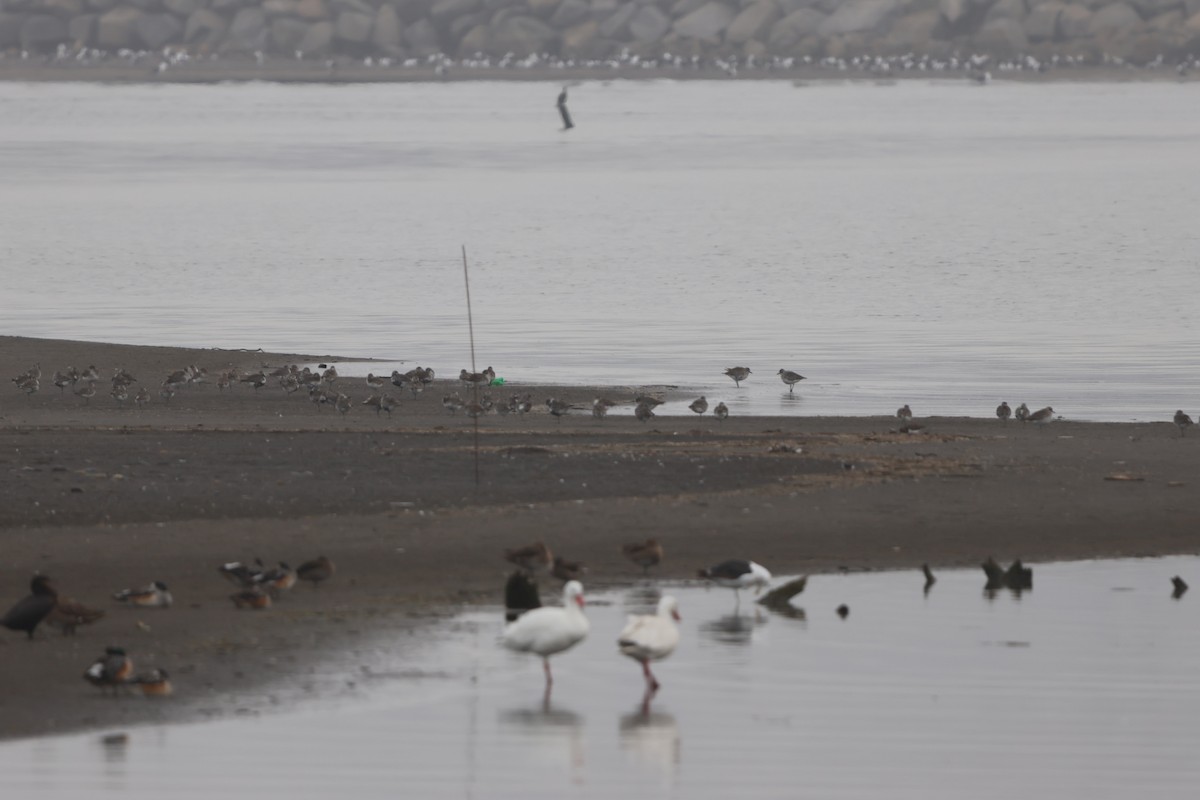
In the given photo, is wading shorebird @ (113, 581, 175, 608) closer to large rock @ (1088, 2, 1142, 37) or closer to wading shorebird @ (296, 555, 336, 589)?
wading shorebird @ (296, 555, 336, 589)

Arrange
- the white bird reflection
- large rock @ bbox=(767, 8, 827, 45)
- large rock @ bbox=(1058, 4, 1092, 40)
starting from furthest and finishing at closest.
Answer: large rock @ bbox=(767, 8, 827, 45)
large rock @ bbox=(1058, 4, 1092, 40)
the white bird reflection

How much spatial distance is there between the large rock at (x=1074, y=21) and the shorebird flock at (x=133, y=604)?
17538cm

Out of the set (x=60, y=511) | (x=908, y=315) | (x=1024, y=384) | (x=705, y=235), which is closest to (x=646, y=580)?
(x=60, y=511)

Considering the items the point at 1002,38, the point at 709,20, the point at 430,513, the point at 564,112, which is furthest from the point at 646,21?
the point at 430,513

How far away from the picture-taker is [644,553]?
47.1 feet

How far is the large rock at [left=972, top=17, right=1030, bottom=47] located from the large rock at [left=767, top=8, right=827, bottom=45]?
13896 millimetres

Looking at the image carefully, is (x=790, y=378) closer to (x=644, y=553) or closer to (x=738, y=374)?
(x=738, y=374)

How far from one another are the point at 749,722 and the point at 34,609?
3.94 m

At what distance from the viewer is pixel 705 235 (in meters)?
58.7

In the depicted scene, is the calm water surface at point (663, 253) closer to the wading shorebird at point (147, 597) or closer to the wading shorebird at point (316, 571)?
the wading shorebird at point (316, 571)

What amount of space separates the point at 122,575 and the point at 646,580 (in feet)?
11.0

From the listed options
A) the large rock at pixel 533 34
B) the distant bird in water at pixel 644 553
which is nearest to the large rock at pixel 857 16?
the large rock at pixel 533 34

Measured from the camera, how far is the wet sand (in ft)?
40.7

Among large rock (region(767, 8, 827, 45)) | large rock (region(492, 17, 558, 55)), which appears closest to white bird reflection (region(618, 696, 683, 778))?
large rock (region(767, 8, 827, 45))
